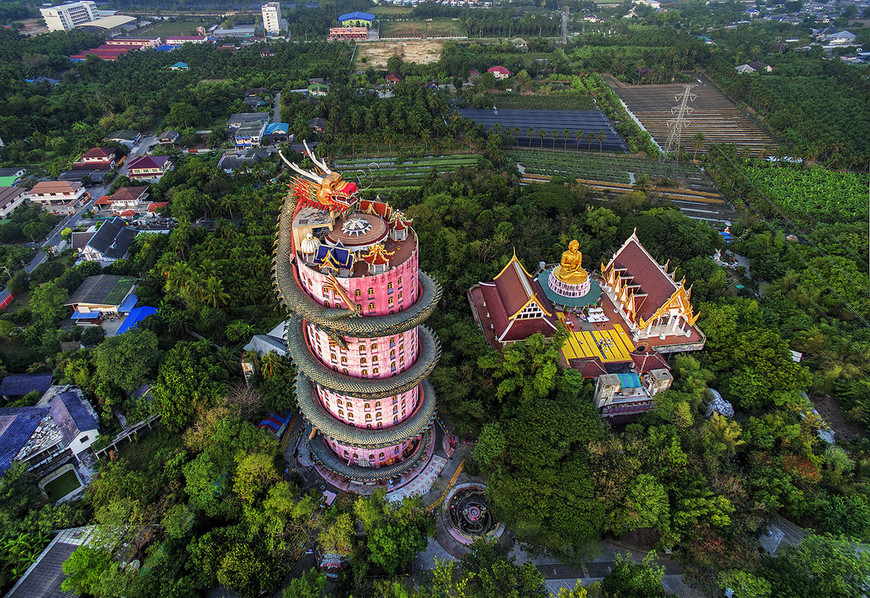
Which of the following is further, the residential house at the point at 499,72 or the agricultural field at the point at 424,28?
the agricultural field at the point at 424,28

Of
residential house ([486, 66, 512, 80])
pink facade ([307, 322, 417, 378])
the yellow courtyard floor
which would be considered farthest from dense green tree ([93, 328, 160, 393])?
residential house ([486, 66, 512, 80])

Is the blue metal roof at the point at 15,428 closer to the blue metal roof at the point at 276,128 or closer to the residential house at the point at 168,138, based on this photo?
the residential house at the point at 168,138

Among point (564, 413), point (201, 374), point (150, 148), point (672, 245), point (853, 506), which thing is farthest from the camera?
point (150, 148)

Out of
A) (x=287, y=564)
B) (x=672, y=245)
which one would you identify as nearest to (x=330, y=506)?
(x=287, y=564)

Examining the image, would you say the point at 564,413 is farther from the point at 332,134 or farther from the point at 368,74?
the point at 368,74

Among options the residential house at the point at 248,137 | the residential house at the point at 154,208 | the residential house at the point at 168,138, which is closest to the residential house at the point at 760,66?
the residential house at the point at 248,137
